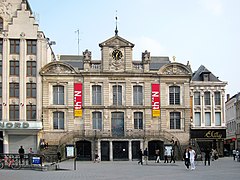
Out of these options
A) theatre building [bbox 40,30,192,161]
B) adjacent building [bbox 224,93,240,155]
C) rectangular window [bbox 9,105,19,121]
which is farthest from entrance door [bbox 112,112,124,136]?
adjacent building [bbox 224,93,240,155]

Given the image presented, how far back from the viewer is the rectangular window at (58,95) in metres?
58.8

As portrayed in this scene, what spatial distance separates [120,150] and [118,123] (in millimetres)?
3324

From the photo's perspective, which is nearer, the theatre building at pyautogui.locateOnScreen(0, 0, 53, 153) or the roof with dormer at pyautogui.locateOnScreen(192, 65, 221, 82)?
the theatre building at pyautogui.locateOnScreen(0, 0, 53, 153)

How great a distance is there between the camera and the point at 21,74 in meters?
57.8

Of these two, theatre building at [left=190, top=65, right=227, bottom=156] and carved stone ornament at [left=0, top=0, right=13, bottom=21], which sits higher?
carved stone ornament at [left=0, top=0, right=13, bottom=21]

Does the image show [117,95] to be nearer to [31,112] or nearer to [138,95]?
[138,95]

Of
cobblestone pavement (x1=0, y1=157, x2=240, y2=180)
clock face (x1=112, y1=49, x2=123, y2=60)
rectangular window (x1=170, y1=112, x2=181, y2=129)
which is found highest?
clock face (x1=112, y1=49, x2=123, y2=60)

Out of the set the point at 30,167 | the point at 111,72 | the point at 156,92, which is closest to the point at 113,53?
the point at 111,72

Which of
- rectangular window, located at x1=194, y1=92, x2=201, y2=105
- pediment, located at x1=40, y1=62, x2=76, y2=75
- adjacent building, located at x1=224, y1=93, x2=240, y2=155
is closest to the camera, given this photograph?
pediment, located at x1=40, y1=62, x2=76, y2=75

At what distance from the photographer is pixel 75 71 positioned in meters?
59.2

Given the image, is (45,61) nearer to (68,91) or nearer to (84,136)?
(68,91)

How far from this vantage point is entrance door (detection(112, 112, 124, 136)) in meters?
59.0

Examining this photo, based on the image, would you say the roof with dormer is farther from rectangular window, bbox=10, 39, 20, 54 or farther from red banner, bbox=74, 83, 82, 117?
rectangular window, bbox=10, 39, 20, 54

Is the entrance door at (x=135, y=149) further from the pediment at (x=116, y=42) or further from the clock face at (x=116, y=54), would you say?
the pediment at (x=116, y=42)
